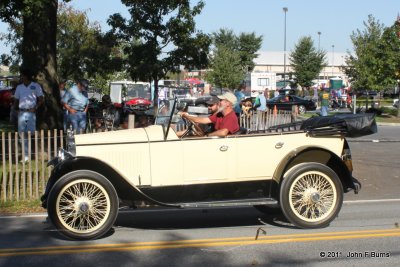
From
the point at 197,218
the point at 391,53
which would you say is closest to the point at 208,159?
the point at 197,218

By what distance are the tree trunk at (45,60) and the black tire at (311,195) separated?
7.79 m

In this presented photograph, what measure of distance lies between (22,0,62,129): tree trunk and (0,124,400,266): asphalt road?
5894 mm

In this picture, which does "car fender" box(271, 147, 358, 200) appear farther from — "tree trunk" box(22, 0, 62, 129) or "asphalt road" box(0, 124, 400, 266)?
"tree trunk" box(22, 0, 62, 129)

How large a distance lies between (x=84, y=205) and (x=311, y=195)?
106 inches

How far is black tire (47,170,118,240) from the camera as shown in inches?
255

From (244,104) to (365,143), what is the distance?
4841 millimetres

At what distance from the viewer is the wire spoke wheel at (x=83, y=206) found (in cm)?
650

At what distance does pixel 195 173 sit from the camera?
269 inches

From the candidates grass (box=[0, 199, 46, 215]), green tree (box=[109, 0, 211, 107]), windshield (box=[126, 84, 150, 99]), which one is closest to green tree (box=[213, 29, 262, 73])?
windshield (box=[126, 84, 150, 99])

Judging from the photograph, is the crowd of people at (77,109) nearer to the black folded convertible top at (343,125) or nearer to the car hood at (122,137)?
the car hood at (122,137)

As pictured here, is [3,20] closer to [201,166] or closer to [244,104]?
[201,166]

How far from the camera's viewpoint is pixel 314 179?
7.12 m

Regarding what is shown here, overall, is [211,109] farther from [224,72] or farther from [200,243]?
[224,72]

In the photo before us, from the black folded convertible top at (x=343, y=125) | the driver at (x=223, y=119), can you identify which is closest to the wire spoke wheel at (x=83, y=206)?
the driver at (x=223, y=119)
